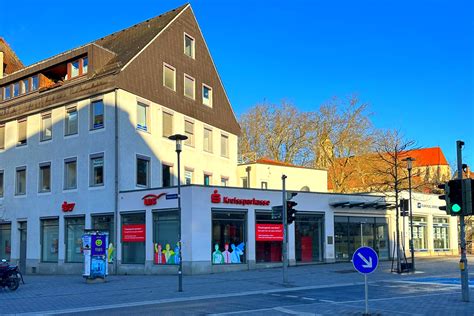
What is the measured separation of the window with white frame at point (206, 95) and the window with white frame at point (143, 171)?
8.08 metres

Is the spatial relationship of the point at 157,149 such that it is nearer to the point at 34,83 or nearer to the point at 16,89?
the point at 34,83

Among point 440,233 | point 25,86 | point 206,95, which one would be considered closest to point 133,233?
point 206,95

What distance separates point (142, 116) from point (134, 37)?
7217 millimetres

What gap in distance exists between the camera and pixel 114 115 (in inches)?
1196

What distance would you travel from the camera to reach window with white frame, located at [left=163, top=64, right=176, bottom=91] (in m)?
34.5

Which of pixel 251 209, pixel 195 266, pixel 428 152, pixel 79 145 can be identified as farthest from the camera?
pixel 428 152

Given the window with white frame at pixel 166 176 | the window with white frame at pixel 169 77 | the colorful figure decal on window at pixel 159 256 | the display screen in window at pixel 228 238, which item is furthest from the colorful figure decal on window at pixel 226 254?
the window with white frame at pixel 169 77

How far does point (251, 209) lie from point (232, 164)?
11902 mm

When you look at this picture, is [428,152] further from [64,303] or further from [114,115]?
[64,303]

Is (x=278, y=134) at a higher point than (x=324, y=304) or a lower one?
higher

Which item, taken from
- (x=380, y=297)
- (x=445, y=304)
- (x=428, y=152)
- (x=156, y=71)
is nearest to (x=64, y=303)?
(x=380, y=297)

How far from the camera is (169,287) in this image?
68.7ft

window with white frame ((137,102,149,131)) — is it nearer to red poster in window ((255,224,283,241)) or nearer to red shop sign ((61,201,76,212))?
red shop sign ((61,201,76,212))

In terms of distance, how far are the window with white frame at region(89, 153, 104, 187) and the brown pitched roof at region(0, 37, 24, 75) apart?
1775 cm
